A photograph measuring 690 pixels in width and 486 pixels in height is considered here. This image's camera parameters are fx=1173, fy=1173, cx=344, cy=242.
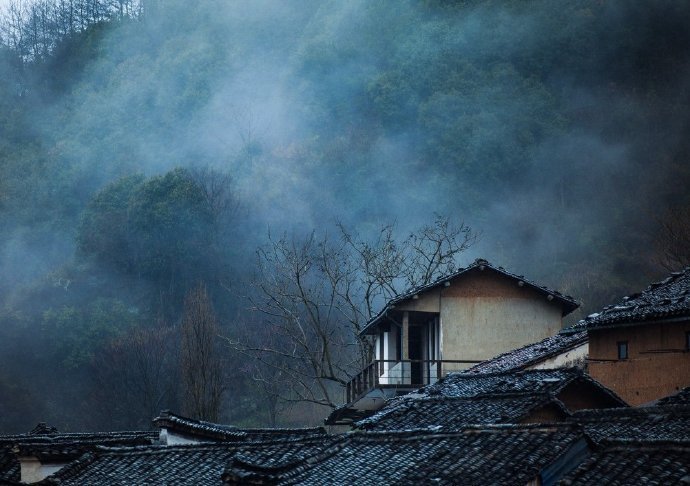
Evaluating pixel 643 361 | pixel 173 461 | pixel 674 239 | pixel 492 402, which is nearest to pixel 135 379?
pixel 674 239

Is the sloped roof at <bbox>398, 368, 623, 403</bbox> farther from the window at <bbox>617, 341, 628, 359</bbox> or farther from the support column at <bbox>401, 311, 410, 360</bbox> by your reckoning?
the support column at <bbox>401, 311, 410, 360</bbox>

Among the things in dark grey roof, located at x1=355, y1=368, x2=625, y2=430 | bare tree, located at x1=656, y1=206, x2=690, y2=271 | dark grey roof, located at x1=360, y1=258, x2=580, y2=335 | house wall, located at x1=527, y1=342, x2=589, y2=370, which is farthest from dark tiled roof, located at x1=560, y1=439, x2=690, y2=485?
bare tree, located at x1=656, y1=206, x2=690, y2=271

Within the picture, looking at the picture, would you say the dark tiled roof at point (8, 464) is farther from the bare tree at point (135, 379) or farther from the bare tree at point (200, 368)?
the bare tree at point (135, 379)

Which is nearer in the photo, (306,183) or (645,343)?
(645,343)

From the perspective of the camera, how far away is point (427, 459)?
19188 millimetres

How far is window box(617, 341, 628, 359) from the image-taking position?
93.6 feet

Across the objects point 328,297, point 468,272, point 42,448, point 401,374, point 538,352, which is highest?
point 328,297

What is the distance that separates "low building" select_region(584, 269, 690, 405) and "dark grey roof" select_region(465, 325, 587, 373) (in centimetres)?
76

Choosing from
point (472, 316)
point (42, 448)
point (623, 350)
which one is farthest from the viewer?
point (472, 316)

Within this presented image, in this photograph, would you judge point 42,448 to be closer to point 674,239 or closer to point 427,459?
point 427,459

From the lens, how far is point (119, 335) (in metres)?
59.8

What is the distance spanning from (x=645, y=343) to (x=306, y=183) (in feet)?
154

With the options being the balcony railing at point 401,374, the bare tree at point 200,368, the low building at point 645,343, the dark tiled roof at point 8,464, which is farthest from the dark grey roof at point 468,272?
the dark tiled roof at point 8,464

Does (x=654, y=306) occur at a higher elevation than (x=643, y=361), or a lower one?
higher
